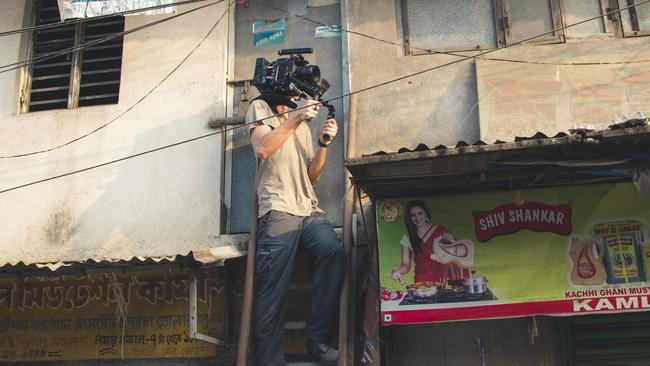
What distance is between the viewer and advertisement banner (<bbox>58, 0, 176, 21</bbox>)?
6.15 m

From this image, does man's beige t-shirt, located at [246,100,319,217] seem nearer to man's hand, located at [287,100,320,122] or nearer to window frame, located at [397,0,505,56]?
man's hand, located at [287,100,320,122]

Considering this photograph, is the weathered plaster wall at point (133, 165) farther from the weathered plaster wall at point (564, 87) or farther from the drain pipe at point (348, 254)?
the weathered plaster wall at point (564, 87)

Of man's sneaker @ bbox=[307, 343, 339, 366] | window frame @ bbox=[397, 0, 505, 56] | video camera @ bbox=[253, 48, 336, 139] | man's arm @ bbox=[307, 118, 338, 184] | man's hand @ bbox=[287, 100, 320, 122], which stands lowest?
man's sneaker @ bbox=[307, 343, 339, 366]

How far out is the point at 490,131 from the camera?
5602mm

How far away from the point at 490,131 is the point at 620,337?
2.03 m

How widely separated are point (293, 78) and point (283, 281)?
166 cm

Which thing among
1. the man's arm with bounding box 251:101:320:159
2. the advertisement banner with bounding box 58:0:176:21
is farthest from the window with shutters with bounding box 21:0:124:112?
the man's arm with bounding box 251:101:320:159

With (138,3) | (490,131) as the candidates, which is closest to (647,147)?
(490,131)

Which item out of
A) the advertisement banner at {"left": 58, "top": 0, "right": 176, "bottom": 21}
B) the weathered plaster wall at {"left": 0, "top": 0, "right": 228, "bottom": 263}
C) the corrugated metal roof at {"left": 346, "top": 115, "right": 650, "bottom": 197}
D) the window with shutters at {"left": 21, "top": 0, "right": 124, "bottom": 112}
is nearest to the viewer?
the corrugated metal roof at {"left": 346, "top": 115, "right": 650, "bottom": 197}

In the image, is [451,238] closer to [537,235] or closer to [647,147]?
[537,235]

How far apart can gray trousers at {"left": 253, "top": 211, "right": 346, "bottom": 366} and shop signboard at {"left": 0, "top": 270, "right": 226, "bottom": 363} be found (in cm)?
83

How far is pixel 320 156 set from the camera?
17.7 feet

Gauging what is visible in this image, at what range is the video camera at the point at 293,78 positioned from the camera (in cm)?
510

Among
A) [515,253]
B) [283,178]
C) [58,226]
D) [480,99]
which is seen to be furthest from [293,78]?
[58,226]
